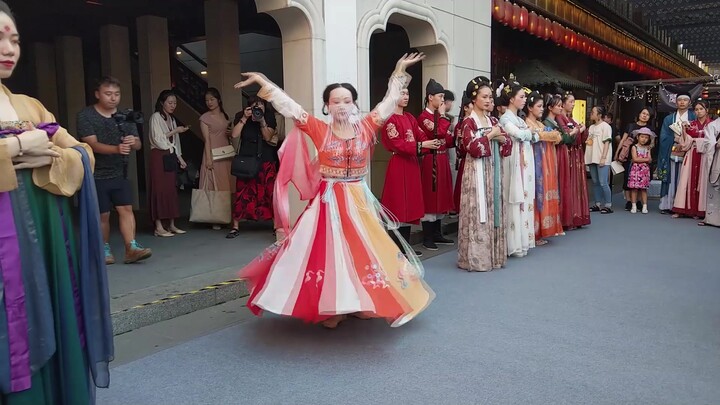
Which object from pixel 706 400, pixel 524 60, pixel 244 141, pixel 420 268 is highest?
pixel 524 60

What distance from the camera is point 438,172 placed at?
215 inches

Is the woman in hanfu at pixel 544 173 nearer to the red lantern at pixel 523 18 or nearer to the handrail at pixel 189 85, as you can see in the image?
the red lantern at pixel 523 18

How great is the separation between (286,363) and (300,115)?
4.58ft

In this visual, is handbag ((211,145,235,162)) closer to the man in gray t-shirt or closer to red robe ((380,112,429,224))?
the man in gray t-shirt

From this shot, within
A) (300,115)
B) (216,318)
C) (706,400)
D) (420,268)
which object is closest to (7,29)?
(300,115)

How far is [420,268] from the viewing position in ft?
11.3

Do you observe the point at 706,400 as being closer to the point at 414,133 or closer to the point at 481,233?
the point at 481,233

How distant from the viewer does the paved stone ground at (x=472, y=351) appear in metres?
2.51

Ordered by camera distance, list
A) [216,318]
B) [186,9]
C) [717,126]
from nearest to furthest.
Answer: [216,318], [717,126], [186,9]

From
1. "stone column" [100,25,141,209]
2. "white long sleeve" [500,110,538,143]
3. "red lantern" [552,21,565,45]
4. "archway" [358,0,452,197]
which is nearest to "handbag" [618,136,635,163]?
"red lantern" [552,21,565,45]

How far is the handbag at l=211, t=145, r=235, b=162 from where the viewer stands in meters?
5.79

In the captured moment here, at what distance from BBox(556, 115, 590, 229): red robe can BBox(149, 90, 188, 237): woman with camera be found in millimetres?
4123

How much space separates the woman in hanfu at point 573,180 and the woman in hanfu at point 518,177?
1.11 meters

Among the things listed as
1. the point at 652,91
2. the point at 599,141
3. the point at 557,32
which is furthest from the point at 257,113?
the point at 652,91
